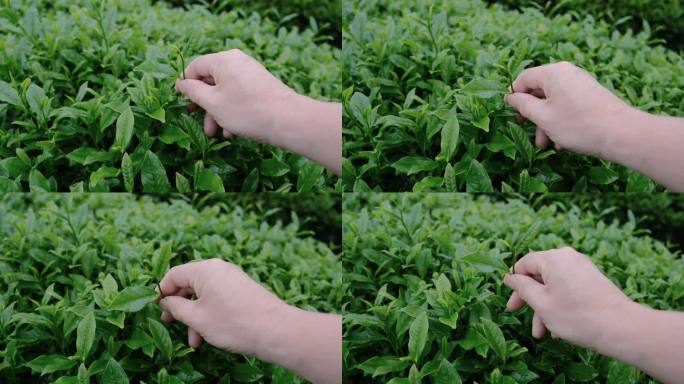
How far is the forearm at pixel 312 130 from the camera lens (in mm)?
2721

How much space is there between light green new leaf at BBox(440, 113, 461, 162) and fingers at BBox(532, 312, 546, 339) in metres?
0.67

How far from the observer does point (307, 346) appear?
2.50 meters

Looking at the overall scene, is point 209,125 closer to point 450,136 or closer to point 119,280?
point 119,280

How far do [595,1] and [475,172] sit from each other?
2.00 metres

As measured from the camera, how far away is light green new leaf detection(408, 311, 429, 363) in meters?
2.44

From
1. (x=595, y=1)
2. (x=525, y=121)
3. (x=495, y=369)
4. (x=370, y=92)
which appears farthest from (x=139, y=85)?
(x=595, y=1)

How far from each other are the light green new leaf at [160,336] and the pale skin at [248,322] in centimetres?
7

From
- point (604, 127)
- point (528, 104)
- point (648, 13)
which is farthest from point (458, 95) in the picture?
point (648, 13)

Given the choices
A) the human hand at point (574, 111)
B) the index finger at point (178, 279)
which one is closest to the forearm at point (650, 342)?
the human hand at point (574, 111)

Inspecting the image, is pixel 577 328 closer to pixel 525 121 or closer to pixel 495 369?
pixel 495 369

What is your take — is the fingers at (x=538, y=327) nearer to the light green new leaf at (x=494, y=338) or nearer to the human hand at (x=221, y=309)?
the light green new leaf at (x=494, y=338)

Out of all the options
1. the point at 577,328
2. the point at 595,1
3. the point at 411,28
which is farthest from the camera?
the point at 595,1

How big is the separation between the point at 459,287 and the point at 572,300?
16.6 inches

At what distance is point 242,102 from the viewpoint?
2701 millimetres
